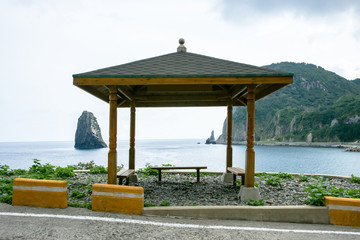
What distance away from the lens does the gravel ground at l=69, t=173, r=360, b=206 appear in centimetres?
614

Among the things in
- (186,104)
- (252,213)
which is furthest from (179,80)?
(186,104)

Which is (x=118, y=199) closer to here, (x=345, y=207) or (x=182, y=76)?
(x=182, y=76)

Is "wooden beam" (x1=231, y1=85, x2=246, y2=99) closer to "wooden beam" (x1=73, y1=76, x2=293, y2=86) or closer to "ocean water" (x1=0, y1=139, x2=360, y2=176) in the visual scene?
"wooden beam" (x1=73, y1=76, x2=293, y2=86)

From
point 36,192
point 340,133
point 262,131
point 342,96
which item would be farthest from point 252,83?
point 342,96

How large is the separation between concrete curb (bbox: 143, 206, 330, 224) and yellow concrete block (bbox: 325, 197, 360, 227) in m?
0.11

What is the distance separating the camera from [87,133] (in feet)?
325

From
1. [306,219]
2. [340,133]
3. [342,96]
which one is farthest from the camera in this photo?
[342,96]

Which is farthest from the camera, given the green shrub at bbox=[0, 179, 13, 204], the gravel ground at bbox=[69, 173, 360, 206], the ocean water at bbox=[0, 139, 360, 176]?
the ocean water at bbox=[0, 139, 360, 176]

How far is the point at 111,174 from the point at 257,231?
→ 139 inches

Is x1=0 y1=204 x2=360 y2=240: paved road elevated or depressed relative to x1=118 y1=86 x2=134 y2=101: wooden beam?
depressed

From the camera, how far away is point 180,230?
4355 millimetres

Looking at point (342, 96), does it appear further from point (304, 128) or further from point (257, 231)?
point (257, 231)

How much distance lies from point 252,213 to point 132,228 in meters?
2.33

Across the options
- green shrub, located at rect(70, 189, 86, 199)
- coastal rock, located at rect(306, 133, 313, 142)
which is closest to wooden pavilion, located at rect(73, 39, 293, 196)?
green shrub, located at rect(70, 189, 86, 199)
